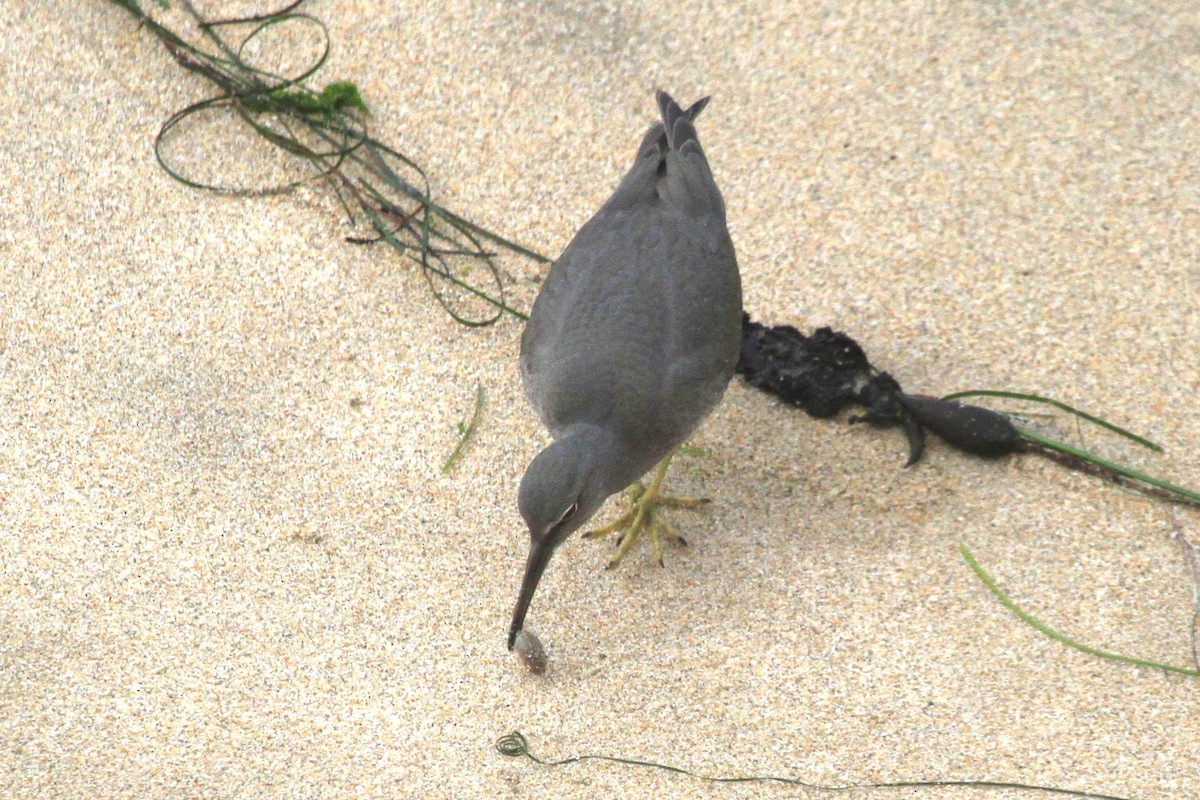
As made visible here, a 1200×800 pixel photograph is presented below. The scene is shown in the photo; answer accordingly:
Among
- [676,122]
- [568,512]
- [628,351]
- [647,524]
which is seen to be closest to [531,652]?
[568,512]

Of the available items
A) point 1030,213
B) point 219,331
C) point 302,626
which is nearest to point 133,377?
point 219,331

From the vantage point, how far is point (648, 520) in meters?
3.92

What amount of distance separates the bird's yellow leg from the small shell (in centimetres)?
49

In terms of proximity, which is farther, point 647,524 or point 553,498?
point 647,524

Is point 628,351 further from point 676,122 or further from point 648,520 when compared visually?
point 676,122

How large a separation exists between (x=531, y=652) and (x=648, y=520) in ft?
2.39

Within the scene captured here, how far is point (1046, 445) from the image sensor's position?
3926 mm

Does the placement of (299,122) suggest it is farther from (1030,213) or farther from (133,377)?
(1030,213)

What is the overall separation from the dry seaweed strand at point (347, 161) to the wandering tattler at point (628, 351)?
22.5 inches

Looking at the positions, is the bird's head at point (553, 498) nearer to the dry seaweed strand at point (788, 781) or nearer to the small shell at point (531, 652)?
the small shell at point (531, 652)

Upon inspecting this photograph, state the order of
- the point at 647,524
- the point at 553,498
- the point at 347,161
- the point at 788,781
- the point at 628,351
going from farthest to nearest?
the point at 347,161 < the point at 647,524 < the point at 628,351 < the point at 553,498 < the point at 788,781

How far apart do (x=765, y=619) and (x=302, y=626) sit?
4.26 ft

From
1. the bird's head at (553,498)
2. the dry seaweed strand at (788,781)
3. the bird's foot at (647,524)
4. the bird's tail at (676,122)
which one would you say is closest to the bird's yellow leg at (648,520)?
the bird's foot at (647,524)

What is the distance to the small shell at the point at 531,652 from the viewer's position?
11.0 ft
